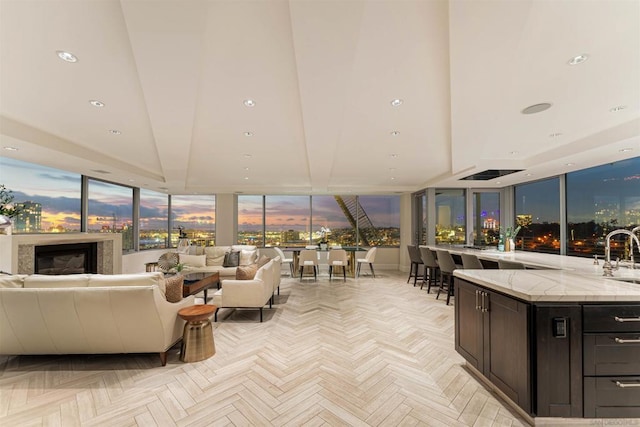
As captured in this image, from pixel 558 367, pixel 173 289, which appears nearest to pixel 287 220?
pixel 173 289

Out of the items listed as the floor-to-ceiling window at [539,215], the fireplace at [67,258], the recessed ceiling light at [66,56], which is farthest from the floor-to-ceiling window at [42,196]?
the floor-to-ceiling window at [539,215]

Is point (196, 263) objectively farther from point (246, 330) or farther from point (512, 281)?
point (512, 281)

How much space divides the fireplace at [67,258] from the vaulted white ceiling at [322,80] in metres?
1.69

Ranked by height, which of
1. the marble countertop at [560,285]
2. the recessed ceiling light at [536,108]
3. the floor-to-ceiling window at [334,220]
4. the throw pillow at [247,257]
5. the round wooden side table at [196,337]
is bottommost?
the round wooden side table at [196,337]

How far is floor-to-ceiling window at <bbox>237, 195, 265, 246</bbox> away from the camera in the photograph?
923 cm

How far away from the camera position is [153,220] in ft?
27.8

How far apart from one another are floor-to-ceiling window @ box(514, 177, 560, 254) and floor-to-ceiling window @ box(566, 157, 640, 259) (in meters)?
0.33

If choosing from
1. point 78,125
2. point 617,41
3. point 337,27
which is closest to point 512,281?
point 617,41

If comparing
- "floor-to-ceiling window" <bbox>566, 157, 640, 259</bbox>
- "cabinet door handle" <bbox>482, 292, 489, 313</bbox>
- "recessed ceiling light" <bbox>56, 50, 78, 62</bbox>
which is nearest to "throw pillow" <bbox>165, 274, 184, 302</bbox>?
"recessed ceiling light" <bbox>56, 50, 78, 62</bbox>

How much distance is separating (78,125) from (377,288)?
615 cm

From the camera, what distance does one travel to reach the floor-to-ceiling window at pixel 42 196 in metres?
4.66

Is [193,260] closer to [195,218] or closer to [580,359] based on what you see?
[195,218]

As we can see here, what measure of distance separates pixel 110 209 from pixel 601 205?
36.4 feet

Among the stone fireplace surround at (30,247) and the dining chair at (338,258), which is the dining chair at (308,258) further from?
the stone fireplace surround at (30,247)
